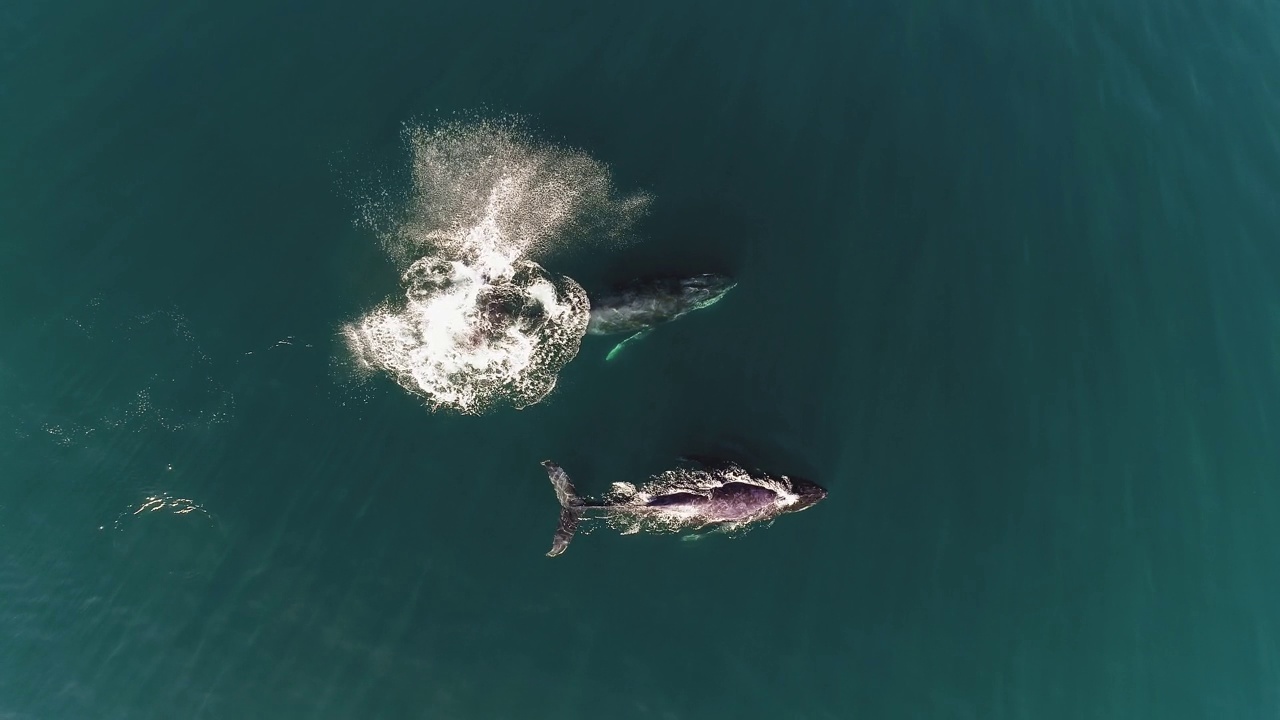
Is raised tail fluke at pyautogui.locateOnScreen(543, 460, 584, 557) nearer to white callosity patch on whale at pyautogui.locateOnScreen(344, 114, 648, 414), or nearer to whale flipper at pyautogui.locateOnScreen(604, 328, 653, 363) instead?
white callosity patch on whale at pyautogui.locateOnScreen(344, 114, 648, 414)

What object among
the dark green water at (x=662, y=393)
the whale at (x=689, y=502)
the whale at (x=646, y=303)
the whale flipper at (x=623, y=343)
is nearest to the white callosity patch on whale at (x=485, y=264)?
the whale at (x=646, y=303)

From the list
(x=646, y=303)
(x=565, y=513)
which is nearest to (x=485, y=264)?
(x=646, y=303)

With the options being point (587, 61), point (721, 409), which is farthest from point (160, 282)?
point (721, 409)

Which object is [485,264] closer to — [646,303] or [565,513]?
[646,303]

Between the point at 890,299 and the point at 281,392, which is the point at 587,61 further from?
the point at 281,392

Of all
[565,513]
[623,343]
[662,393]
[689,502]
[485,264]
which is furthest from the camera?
[485,264]

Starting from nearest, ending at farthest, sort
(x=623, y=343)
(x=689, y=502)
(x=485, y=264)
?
1. (x=689, y=502)
2. (x=623, y=343)
3. (x=485, y=264)

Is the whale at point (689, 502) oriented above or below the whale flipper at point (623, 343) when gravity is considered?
below

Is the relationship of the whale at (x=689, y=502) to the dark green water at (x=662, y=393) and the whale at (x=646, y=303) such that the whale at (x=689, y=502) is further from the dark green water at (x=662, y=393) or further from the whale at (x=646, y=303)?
the whale at (x=646, y=303)
